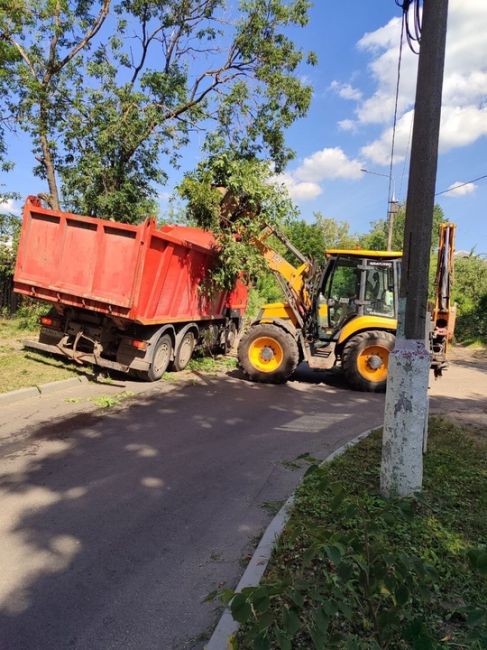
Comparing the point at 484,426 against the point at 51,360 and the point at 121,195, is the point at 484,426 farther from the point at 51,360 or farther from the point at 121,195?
the point at 121,195

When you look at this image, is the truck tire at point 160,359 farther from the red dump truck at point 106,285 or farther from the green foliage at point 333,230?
the green foliage at point 333,230

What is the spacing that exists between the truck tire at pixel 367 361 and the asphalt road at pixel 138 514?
215 centimetres

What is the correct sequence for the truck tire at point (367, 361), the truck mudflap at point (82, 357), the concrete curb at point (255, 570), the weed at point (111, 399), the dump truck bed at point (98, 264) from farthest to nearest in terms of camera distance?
the truck tire at point (367, 361) < the truck mudflap at point (82, 357) < the dump truck bed at point (98, 264) < the weed at point (111, 399) < the concrete curb at point (255, 570)

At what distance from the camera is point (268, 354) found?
10711mm

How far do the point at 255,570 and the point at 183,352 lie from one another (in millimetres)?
8031

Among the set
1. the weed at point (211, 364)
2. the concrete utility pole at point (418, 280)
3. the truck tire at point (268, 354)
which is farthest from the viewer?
the weed at point (211, 364)

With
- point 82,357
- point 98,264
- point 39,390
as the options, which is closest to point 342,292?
point 98,264

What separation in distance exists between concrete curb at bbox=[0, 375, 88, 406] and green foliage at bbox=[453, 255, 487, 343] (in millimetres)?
17558

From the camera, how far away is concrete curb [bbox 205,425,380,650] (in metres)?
2.62

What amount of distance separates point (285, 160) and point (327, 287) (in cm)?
676

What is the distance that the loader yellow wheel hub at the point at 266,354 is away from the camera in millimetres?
10625

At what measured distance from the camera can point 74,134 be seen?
13570 millimetres

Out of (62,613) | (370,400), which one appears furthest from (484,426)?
(62,613)

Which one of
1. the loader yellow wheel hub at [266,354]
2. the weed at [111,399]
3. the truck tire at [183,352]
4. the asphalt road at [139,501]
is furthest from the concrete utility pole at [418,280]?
the truck tire at [183,352]
